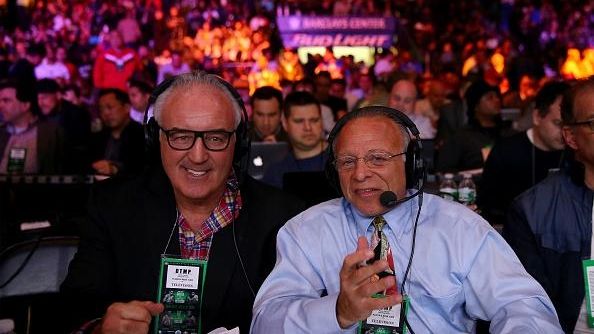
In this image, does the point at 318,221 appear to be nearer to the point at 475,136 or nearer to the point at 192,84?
the point at 192,84

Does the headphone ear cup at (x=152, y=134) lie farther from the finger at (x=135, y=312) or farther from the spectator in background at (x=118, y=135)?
the spectator in background at (x=118, y=135)

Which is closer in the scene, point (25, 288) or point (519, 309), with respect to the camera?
point (519, 309)

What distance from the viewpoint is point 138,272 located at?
121 inches

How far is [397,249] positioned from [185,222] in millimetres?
797

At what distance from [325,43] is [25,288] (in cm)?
1894

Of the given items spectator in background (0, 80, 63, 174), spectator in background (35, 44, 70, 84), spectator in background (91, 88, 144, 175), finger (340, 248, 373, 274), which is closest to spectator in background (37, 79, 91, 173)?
spectator in background (91, 88, 144, 175)

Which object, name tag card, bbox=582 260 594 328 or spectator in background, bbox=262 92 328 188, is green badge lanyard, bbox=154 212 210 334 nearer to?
name tag card, bbox=582 260 594 328

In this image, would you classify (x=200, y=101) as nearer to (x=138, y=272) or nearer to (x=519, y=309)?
(x=138, y=272)

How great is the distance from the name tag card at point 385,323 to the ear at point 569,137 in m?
1.13

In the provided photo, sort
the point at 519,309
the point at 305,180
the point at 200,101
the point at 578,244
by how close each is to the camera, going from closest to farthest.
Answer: the point at 519,309, the point at 200,101, the point at 578,244, the point at 305,180

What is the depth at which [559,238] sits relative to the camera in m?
3.28

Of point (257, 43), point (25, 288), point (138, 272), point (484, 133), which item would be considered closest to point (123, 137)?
point (484, 133)

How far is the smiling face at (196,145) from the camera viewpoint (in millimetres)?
3025

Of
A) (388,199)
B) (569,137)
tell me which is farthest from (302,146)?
(388,199)
